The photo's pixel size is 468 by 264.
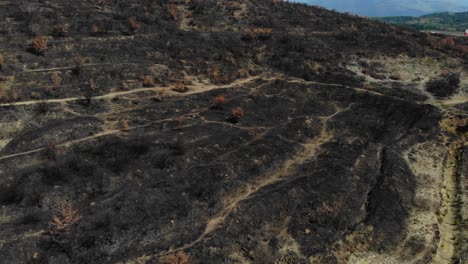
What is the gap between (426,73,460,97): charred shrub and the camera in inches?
1526

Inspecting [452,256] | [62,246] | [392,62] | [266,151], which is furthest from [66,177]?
[392,62]

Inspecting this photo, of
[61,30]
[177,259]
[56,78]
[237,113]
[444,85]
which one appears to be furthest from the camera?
[61,30]

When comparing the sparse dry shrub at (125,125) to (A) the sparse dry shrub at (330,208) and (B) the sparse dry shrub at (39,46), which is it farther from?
(A) the sparse dry shrub at (330,208)

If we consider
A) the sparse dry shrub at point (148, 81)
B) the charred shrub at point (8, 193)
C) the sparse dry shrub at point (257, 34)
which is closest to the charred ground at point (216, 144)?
the charred shrub at point (8, 193)

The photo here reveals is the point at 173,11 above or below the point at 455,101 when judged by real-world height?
above

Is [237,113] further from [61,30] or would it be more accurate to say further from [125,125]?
[61,30]

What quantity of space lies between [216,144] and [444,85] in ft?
86.4

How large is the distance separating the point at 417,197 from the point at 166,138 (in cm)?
1643

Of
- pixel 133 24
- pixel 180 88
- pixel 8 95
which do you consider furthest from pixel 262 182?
pixel 133 24

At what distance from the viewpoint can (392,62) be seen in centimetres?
4712

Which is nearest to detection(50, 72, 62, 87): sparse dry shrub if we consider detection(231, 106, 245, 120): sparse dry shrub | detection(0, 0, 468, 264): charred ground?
detection(0, 0, 468, 264): charred ground

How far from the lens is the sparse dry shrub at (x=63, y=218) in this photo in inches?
711

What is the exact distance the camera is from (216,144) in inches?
1068

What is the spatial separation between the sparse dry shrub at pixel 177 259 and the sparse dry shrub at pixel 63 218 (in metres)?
4.77
